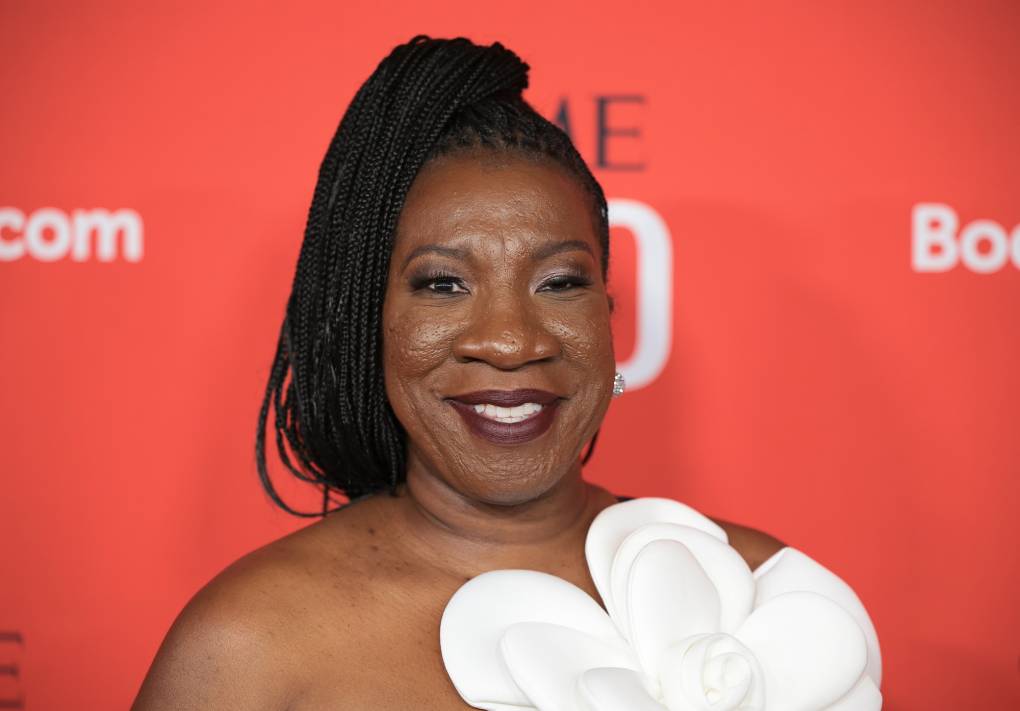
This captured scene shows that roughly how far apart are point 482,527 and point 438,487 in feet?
0.24

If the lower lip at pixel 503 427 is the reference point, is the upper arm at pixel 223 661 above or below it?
below

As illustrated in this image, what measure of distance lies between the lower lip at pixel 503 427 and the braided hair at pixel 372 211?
0.17m

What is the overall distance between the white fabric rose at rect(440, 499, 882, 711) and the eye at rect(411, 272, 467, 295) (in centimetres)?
33

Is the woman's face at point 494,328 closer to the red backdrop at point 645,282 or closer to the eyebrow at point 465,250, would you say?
the eyebrow at point 465,250

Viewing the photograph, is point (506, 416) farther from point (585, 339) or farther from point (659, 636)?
point (659, 636)

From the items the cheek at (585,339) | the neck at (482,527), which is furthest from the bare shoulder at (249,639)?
the cheek at (585,339)

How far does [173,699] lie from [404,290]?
0.51 m

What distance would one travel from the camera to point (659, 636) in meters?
1.28

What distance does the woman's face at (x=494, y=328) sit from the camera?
1301 mm

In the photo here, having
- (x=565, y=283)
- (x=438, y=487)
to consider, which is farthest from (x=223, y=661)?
(x=565, y=283)

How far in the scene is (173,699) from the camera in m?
1.22

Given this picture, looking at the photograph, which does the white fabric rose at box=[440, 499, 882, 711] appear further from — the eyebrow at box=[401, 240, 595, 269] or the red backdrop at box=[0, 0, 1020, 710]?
the red backdrop at box=[0, 0, 1020, 710]

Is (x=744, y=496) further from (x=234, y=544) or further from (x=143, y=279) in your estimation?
(x=143, y=279)

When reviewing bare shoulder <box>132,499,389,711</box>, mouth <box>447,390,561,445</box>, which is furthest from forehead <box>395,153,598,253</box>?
bare shoulder <box>132,499,389,711</box>
